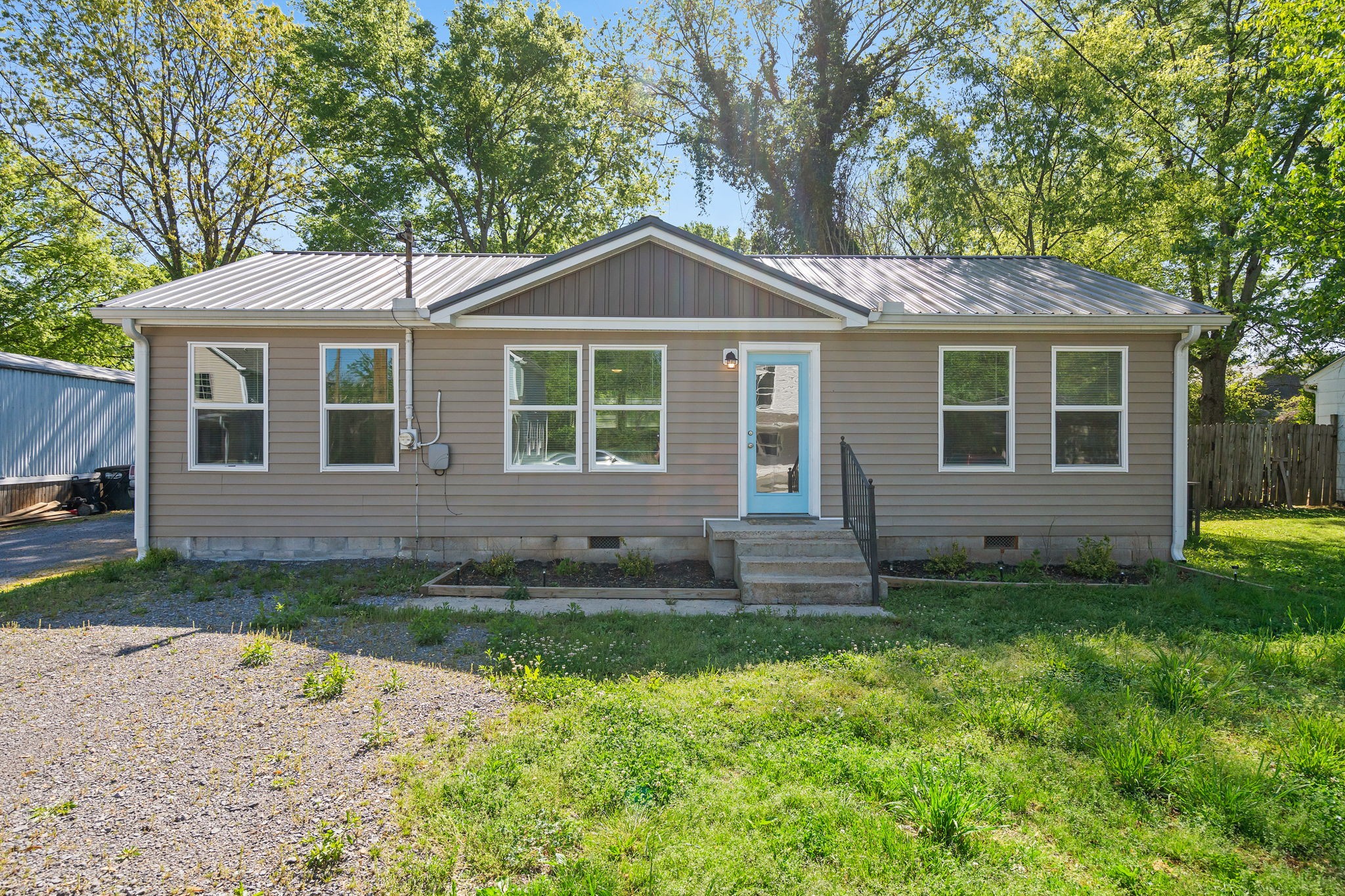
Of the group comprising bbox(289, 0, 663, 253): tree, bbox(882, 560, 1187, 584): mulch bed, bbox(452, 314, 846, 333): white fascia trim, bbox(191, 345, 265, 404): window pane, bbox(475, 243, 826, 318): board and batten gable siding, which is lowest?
bbox(882, 560, 1187, 584): mulch bed

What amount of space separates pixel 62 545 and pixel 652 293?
9.39 m

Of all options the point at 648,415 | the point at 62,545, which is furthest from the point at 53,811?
the point at 62,545

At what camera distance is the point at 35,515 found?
503 inches

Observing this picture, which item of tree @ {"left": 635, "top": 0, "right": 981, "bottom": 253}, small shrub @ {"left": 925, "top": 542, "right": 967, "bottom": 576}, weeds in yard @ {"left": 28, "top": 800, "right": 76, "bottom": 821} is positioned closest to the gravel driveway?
weeds in yard @ {"left": 28, "top": 800, "right": 76, "bottom": 821}

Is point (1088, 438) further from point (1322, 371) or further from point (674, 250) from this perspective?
A: point (1322, 371)

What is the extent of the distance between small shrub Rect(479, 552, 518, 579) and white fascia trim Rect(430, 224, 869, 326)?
2734 mm

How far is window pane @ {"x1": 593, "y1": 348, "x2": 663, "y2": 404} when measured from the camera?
8180 mm

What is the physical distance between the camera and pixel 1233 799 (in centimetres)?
282

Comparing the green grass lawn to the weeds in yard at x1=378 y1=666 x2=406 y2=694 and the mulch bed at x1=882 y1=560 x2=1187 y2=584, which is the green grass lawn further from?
the mulch bed at x1=882 y1=560 x2=1187 y2=584

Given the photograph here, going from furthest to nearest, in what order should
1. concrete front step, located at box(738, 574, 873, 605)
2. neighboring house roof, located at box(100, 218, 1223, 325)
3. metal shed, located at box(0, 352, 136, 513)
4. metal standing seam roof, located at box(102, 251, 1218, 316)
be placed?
metal shed, located at box(0, 352, 136, 513) < metal standing seam roof, located at box(102, 251, 1218, 316) < neighboring house roof, located at box(100, 218, 1223, 325) < concrete front step, located at box(738, 574, 873, 605)

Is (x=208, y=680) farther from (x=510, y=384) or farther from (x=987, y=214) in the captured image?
(x=987, y=214)

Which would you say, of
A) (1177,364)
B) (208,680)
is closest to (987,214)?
(1177,364)

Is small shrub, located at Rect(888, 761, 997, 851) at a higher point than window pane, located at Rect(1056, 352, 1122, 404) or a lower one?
lower

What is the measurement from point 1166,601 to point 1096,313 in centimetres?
342
